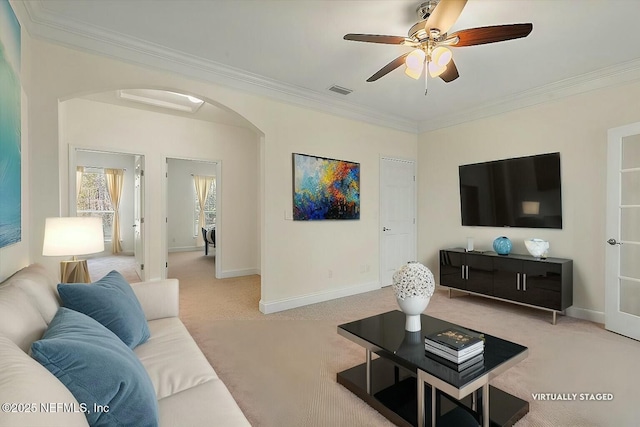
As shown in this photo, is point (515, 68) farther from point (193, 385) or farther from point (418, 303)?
point (193, 385)

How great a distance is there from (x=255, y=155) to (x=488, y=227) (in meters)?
4.19

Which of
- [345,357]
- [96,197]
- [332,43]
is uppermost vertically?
[332,43]

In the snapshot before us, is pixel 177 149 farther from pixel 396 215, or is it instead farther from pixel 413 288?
pixel 413 288

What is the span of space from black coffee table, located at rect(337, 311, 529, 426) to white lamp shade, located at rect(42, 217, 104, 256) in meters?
1.94

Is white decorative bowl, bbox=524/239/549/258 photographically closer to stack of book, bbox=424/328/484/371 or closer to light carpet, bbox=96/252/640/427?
light carpet, bbox=96/252/640/427

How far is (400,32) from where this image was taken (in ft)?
8.63

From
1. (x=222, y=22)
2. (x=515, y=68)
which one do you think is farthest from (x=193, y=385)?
(x=515, y=68)

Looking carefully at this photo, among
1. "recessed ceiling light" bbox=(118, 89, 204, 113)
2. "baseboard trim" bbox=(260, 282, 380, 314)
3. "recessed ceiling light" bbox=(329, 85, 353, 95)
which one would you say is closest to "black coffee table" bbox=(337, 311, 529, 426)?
"baseboard trim" bbox=(260, 282, 380, 314)

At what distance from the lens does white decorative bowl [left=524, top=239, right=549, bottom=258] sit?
3580mm

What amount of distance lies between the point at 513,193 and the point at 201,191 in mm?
8016

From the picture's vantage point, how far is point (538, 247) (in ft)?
11.8

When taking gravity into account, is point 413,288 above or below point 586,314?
above

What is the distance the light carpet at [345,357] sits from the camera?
1.85 meters

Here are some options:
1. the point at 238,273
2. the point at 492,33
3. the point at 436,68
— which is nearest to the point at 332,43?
the point at 436,68
